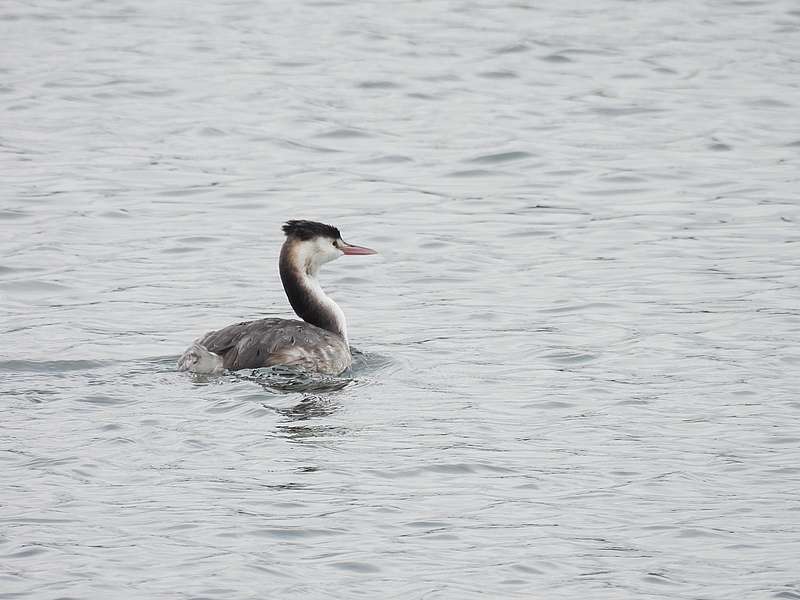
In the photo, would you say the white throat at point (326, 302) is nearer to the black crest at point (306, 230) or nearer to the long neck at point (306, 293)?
Result: the long neck at point (306, 293)

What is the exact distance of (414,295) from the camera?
15.0 metres

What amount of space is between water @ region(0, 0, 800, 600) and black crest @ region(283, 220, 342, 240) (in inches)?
38.0

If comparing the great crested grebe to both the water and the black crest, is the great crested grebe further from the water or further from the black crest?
the water

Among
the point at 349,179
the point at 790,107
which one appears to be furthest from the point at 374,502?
the point at 790,107

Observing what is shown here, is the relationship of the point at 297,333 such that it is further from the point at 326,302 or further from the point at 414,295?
the point at 414,295

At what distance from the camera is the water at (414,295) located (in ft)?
29.0

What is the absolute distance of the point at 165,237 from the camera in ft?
55.3

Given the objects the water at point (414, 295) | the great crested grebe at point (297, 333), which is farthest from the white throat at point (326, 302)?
the water at point (414, 295)

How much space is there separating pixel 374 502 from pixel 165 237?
7.95 meters

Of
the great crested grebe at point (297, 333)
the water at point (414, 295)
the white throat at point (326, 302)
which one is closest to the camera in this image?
the water at point (414, 295)

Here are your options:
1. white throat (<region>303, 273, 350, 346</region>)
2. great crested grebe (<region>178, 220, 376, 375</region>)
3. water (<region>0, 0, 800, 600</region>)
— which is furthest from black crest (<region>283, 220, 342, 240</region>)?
water (<region>0, 0, 800, 600</region>)

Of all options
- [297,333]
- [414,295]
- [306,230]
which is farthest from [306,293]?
[414,295]

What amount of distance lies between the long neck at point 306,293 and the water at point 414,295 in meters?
0.40

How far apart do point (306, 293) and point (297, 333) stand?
2.86 feet
